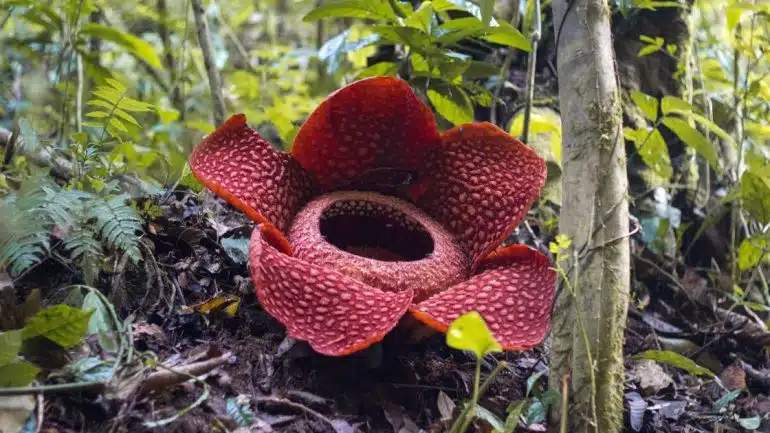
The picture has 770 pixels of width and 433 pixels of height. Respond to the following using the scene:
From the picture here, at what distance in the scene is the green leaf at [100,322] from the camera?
1.54 m

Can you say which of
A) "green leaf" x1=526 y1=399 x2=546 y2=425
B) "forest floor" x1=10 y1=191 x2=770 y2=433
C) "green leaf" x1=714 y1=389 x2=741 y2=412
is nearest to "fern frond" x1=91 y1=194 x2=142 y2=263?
"forest floor" x1=10 y1=191 x2=770 y2=433

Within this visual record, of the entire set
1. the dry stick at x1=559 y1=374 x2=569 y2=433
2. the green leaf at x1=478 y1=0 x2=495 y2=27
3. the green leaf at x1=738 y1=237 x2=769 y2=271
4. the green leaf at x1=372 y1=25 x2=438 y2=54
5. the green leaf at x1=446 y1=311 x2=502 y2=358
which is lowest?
the green leaf at x1=738 y1=237 x2=769 y2=271

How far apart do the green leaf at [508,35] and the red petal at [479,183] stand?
44 centimetres

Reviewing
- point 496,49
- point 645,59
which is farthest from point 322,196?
point 645,59

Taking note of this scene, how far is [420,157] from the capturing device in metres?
2.27

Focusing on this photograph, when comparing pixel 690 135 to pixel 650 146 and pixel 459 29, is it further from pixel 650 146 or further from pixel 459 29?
pixel 459 29

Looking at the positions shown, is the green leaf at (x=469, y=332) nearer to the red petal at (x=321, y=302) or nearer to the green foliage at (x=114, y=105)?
the red petal at (x=321, y=302)

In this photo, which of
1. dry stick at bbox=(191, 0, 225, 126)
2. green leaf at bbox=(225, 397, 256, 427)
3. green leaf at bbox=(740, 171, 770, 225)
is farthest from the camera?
dry stick at bbox=(191, 0, 225, 126)

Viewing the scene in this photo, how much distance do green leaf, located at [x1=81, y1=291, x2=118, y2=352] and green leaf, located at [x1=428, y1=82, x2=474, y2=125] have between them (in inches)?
64.7

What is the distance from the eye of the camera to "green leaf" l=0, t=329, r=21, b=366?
143 centimetres

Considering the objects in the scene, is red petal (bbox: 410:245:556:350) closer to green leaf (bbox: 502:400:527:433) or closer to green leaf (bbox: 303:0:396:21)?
green leaf (bbox: 502:400:527:433)

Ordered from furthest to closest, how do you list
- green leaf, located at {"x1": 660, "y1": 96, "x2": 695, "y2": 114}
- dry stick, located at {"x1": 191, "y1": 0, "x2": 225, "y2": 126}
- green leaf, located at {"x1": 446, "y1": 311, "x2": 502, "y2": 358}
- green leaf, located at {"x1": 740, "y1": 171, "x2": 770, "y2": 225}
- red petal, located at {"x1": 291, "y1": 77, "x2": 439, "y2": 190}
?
1. dry stick, located at {"x1": 191, "y1": 0, "x2": 225, "y2": 126}
2. green leaf, located at {"x1": 740, "y1": 171, "x2": 770, "y2": 225}
3. green leaf, located at {"x1": 660, "y1": 96, "x2": 695, "y2": 114}
4. red petal, located at {"x1": 291, "y1": 77, "x2": 439, "y2": 190}
5. green leaf, located at {"x1": 446, "y1": 311, "x2": 502, "y2": 358}

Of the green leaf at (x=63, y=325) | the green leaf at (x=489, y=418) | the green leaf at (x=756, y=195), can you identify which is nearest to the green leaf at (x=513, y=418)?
the green leaf at (x=489, y=418)

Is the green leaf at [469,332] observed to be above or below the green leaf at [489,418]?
above
